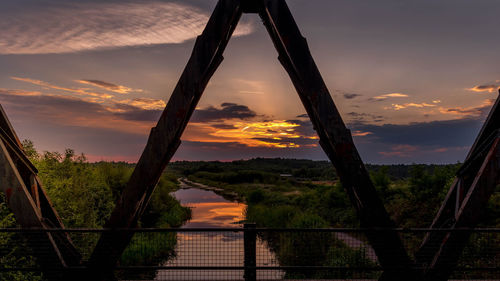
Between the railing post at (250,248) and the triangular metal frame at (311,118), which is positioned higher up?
the triangular metal frame at (311,118)

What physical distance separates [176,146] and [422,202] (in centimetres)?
2277

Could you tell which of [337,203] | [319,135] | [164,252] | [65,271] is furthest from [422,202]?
[65,271]

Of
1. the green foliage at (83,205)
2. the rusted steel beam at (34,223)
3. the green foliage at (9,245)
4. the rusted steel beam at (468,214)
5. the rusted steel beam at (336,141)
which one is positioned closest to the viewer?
the rusted steel beam at (336,141)

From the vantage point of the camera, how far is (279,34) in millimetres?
4441

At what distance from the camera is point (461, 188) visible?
5055 mm

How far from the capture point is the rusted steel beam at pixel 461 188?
476 centimetres

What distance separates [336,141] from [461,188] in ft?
7.71

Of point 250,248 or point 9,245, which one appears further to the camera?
point 9,245

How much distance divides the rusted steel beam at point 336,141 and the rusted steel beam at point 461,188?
0.48 metres

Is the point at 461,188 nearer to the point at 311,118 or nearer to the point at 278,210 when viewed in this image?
the point at 311,118

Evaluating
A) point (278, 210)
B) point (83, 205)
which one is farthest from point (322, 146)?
point (278, 210)

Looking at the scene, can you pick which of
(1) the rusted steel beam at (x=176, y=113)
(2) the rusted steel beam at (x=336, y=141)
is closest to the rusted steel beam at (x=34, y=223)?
(1) the rusted steel beam at (x=176, y=113)

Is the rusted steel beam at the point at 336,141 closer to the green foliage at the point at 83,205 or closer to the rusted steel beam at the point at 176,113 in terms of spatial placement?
the rusted steel beam at the point at 176,113

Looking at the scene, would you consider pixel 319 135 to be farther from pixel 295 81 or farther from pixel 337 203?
pixel 337 203
